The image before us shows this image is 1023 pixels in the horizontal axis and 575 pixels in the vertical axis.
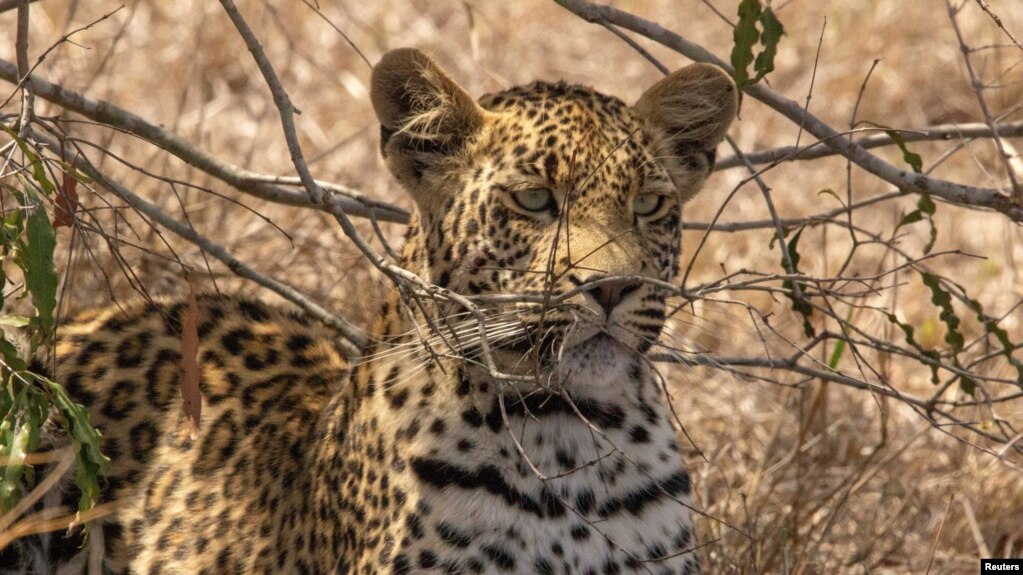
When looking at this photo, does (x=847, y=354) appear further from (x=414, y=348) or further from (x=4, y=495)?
(x=4, y=495)

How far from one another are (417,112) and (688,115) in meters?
0.86

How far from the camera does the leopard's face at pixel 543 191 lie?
3969mm

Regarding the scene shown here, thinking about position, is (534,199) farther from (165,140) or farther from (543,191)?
(165,140)

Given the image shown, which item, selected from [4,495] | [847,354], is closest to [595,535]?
[4,495]

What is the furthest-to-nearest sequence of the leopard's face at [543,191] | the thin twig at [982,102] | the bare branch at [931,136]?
the bare branch at [931,136], the leopard's face at [543,191], the thin twig at [982,102]

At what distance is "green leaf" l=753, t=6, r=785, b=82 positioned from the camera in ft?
13.6

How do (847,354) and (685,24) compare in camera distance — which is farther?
(685,24)

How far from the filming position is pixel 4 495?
359 centimetres

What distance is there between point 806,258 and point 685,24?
9.71 feet

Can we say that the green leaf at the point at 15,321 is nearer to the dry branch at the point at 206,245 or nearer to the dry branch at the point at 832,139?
the dry branch at the point at 206,245

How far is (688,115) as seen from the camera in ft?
15.1

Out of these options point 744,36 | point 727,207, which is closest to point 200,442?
point 744,36

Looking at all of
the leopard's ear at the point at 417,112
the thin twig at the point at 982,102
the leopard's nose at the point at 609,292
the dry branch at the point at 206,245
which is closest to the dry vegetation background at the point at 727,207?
the dry branch at the point at 206,245

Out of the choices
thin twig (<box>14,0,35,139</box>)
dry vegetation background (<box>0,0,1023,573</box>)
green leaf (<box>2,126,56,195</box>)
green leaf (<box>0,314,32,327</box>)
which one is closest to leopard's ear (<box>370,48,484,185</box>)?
dry vegetation background (<box>0,0,1023,573</box>)
